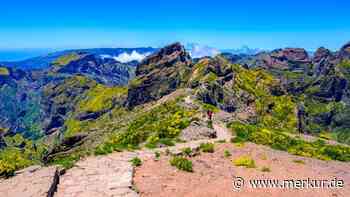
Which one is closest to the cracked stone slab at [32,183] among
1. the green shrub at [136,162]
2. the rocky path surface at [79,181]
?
the rocky path surface at [79,181]

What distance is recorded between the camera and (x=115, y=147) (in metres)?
40.6

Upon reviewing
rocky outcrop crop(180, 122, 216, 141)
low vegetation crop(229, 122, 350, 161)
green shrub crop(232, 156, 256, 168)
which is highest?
green shrub crop(232, 156, 256, 168)

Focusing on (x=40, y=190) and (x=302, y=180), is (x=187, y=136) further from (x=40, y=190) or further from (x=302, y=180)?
(x=40, y=190)

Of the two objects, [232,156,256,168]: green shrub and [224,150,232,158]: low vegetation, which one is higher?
[232,156,256,168]: green shrub

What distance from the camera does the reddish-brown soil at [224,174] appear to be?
27.4 meters

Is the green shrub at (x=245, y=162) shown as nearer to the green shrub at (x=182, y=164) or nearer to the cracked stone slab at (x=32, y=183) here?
the green shrub at (x=182, y=164)

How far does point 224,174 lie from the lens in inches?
1246

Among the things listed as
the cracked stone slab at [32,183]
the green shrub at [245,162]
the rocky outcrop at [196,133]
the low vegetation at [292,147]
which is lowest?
the low vegetation at [292,147]

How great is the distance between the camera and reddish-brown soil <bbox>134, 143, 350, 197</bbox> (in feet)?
89.8

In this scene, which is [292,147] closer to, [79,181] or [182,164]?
[182,164]

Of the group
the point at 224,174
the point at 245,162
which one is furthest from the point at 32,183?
the point at 245,162

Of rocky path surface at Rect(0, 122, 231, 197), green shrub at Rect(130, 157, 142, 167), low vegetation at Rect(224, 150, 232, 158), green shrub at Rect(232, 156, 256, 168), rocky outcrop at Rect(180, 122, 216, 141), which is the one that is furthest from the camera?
rocky outcrop at Rect(180, 122, 216, 141)

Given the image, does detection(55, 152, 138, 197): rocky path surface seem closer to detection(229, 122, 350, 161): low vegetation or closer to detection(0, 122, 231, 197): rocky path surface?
detection(0, 122, 231, 197): rocky path surface

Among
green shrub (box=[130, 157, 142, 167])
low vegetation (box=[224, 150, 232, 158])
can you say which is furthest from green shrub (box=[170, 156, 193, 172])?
low vegetation (box=[224, 150, 232, 158])
